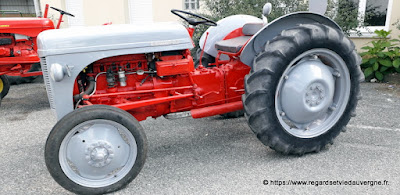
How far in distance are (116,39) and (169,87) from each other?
0.63 metres

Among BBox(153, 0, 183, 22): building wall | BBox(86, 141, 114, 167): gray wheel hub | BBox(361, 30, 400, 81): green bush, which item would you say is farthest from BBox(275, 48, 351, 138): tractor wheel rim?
BBox(153, 0, 183, 22): building wall

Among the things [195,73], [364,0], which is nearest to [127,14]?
[364,0]

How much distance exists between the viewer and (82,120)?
2.16 metres

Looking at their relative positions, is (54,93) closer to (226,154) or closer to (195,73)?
(195,73)

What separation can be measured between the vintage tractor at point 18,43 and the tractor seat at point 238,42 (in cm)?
290

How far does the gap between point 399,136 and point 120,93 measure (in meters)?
2.84

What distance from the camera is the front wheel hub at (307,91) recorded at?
2.71 meters

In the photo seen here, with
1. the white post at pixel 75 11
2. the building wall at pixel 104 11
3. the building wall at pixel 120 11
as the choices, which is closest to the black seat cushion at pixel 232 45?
the building wall at pixel 120 11

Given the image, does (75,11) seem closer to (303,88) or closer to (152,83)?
(152,83)

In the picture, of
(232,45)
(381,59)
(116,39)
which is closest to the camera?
(116,39)

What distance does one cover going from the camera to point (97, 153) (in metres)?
2.26

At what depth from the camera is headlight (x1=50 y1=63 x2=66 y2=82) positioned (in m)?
2.22

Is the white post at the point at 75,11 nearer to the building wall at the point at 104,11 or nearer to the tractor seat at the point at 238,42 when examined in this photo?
the building wall at the point at 104,11

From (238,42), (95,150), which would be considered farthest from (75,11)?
(95,150)
